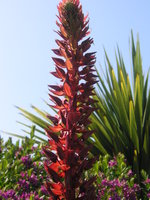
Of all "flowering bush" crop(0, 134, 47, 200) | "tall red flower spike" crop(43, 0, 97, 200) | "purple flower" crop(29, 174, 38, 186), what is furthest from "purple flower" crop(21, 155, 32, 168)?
"tall red flower spike" crop(43, 0, 97, 200)

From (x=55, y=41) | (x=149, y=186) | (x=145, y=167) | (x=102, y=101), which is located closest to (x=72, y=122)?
(x=55, y=41)

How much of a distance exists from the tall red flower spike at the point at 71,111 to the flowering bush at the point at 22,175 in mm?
654

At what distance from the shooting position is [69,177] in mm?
1007

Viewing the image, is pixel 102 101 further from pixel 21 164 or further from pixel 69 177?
pixel 69 177

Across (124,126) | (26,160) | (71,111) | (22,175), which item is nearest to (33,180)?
(22,175)

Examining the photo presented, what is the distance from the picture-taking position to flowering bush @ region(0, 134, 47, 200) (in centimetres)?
184

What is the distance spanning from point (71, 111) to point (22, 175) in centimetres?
118

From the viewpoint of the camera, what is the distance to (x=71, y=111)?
1.07 m

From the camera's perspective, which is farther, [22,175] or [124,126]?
[124,126]

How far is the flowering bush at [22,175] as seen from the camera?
184cm

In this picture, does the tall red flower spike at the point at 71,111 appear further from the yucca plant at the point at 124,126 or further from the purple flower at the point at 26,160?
the yucca plant at the point at 124,126

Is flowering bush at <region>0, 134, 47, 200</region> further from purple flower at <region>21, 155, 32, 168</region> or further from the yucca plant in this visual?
the yucca plant

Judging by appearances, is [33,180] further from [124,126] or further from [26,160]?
[124,126]

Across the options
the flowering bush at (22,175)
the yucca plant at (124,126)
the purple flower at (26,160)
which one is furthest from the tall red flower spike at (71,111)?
the yucca plant at (124,126)
